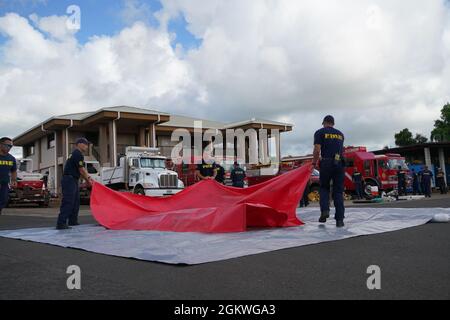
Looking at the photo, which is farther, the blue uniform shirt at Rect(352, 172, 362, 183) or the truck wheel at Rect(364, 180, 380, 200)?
the truck wheel at Rect(364, 180, 380, 200)

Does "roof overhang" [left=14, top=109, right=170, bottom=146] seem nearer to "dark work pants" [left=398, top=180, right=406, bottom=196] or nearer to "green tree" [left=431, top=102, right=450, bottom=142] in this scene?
"dark work pants" [left=398, top=180, right=406, bottom=196]

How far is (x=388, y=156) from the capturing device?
23.5 metres

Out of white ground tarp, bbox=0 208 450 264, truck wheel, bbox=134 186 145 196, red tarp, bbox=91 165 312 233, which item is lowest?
white ground tarp, bbox=0 208 450 264

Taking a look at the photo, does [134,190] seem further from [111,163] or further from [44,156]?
[44,156]

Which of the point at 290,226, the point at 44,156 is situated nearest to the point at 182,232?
the point at 290,226

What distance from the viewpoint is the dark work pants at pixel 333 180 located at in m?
7.32

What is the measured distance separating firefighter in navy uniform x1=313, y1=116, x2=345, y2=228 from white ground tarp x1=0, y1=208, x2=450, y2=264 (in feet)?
1.54

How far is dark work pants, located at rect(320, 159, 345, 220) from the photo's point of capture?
7316 mm

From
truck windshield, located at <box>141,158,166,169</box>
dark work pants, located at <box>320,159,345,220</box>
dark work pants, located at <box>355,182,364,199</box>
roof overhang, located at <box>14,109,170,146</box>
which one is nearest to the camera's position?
dark work pants, located at <box>320,159,345,220</box>

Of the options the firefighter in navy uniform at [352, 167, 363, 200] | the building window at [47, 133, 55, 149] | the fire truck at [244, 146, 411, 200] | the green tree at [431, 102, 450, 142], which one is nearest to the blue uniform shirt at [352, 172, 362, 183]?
the firefighter in navy uniform at [352, 167, 363, 200]

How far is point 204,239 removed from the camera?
5.90m

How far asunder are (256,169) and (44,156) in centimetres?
2264

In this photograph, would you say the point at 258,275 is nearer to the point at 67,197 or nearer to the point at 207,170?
the point at 67,197
